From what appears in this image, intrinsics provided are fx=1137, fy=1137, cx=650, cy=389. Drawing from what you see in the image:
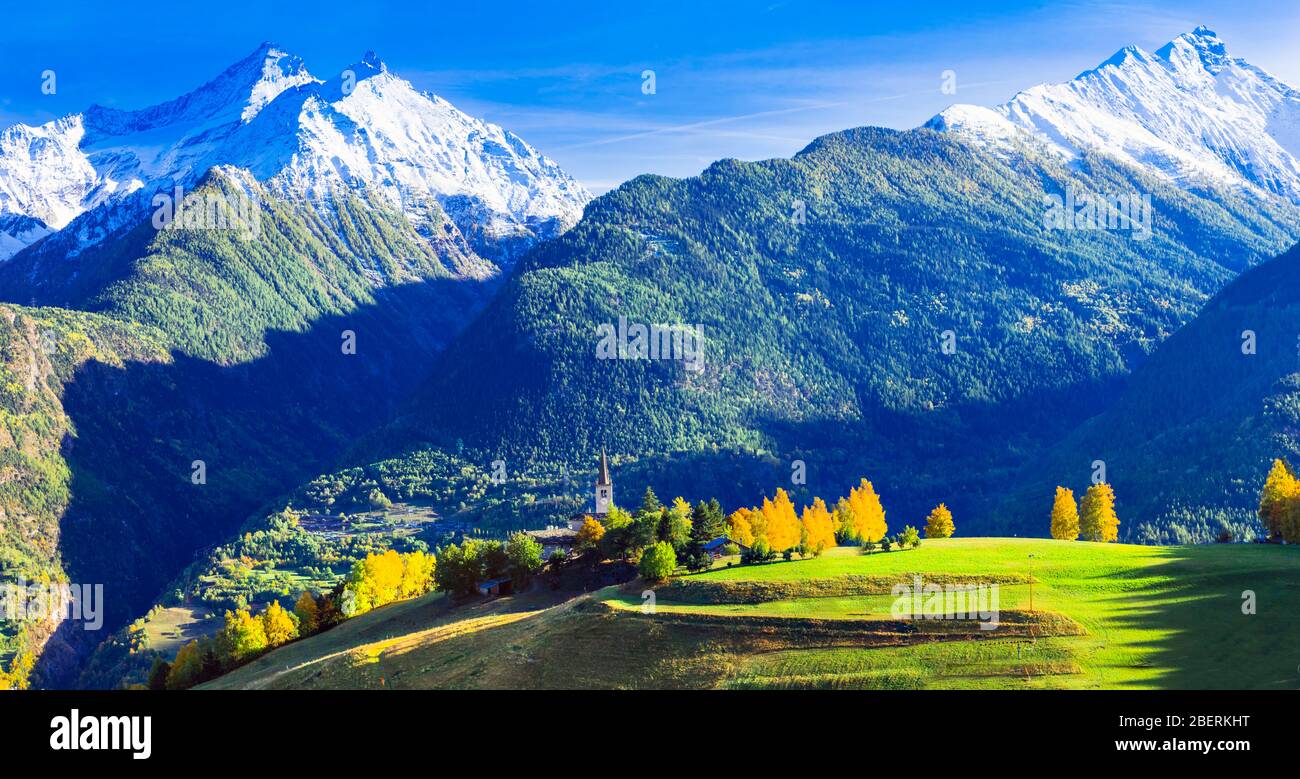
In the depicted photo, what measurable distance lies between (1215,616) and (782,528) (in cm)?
4954

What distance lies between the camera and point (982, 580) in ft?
368

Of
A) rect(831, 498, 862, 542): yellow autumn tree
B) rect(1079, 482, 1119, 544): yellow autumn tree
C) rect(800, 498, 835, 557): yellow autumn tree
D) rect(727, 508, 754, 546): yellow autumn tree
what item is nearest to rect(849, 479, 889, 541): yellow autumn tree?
rect(831, 498, 862, 542): yellow autumn tree

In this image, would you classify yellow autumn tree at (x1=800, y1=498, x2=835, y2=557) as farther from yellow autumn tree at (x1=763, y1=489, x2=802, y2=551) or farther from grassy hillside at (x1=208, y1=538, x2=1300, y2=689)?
grassy hillside at (x1=208, y1=538, x2=1300, y2=689)

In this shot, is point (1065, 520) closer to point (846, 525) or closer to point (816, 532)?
point (846, 525)

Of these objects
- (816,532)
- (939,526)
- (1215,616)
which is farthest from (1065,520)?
(1215,616)

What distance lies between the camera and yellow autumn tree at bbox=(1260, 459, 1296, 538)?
457 ft

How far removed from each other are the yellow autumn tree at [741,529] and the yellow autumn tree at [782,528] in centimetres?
449

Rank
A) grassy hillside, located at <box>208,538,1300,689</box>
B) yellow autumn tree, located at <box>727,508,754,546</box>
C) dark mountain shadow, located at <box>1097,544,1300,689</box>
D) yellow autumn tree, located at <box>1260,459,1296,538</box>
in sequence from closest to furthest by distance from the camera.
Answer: dark mountain shadow, located at <box>1097,544,1300,689</box>
grassy hillside, located at <box>208,538,1300,689</box>
yellow autumn tree, located at <box>1260,459,1296,538</box>
yellow autumn tree, located at <box>727,508,754,546</box>

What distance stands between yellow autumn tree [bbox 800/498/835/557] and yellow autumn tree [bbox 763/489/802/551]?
34.4 inches

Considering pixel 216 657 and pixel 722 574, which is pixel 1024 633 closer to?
pixel 722 574

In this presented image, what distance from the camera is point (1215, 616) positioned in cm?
10094

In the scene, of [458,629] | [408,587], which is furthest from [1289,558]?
[408,587]

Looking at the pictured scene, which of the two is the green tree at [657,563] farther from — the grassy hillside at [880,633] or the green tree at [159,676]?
the green tree at [159,676]
